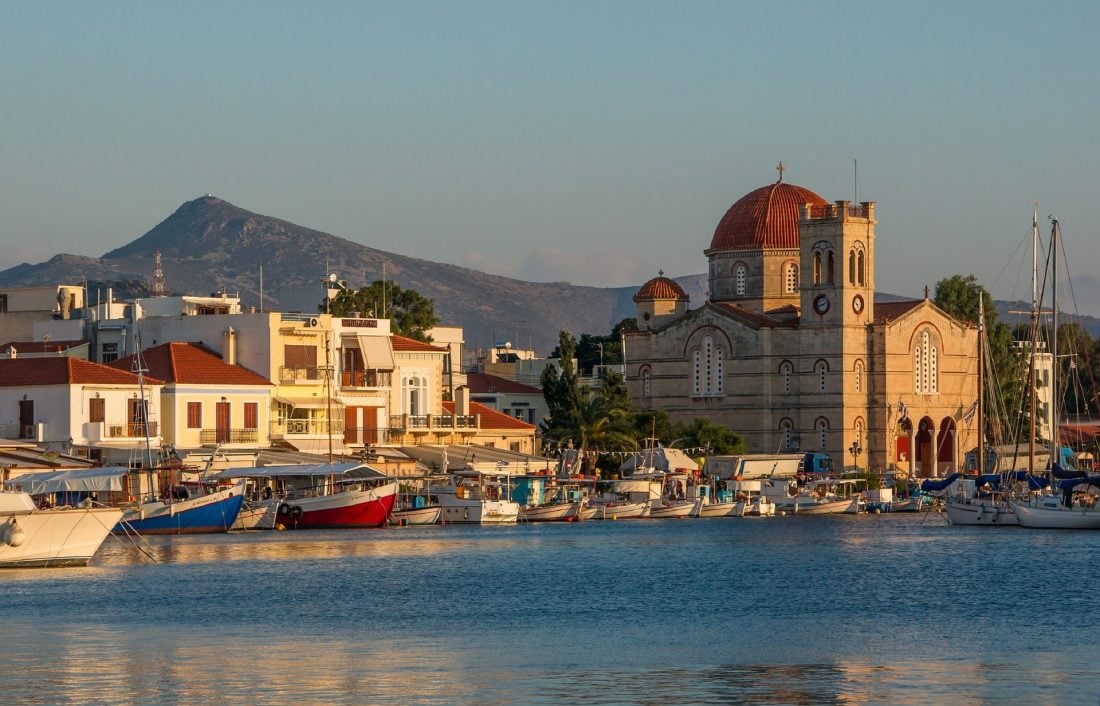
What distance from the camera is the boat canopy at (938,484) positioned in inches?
4136

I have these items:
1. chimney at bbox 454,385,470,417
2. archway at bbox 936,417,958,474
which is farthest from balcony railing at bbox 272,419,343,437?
archway at bbox 936,417,958,474

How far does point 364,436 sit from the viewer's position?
318 feet

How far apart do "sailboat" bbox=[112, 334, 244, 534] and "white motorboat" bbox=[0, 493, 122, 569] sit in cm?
1717

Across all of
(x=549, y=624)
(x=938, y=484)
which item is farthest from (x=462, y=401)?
(x=549, y=624)

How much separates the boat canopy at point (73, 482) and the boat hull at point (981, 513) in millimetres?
37027

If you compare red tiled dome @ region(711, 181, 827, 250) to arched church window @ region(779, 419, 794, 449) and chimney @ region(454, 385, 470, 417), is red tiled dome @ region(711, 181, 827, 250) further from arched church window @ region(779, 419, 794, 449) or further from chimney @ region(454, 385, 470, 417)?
chimney @ region(454, 385, 470, 417)

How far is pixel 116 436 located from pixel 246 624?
136ft

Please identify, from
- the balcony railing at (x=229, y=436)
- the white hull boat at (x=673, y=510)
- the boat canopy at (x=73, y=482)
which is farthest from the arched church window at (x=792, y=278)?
the boat canopy at (x=73, y=482)

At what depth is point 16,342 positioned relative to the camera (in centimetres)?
10544

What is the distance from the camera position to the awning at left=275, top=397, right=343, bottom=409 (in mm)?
92625

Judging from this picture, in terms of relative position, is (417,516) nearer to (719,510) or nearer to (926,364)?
(719,510)

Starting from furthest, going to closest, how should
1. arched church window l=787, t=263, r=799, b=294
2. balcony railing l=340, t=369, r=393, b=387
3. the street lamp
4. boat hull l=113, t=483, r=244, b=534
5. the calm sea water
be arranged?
arched church window l=787, t=263, r=799, b=294, the street lamp, balcony railing l=340, t=369, r=393, b=387, boat hull l=113, t=483, r=244, b=534, the calm sea water

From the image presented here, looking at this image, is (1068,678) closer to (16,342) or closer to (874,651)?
(874,651)

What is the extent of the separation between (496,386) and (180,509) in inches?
2237
